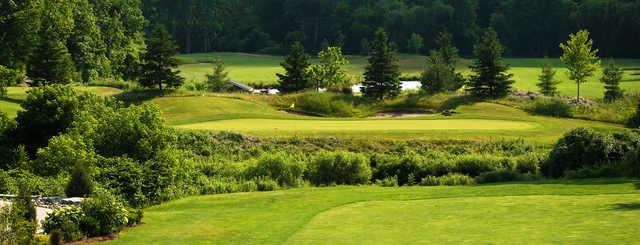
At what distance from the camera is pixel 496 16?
132m

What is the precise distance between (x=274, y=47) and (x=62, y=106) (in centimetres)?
10275

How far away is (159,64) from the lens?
61781mm

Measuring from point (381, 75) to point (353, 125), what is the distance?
59.3 feet

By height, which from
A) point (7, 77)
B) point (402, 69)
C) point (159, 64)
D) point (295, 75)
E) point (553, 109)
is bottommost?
point (553, 109)

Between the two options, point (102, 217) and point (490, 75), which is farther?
point (490, 75)

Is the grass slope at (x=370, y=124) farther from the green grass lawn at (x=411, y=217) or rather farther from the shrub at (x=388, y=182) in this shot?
the green grass lawn at (x=411, y=217)

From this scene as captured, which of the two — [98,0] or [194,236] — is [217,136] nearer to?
[194,236]

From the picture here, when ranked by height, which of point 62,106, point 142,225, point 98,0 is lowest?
point 142,225

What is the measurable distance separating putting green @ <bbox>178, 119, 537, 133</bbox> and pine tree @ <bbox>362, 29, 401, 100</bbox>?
14.8m

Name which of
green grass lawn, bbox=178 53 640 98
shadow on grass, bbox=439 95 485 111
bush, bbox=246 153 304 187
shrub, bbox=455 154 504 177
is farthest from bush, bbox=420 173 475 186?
green grass lawn, bbox=178 53 640 98

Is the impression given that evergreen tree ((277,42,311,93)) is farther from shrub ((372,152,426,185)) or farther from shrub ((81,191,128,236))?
shrub ((81,191,128,236))

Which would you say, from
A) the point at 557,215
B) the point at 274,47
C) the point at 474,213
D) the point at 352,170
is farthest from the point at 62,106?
the point at 274,47

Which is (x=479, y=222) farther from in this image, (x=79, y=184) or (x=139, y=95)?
(x=139, y=95)

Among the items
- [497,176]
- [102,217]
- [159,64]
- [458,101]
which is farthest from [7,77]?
[458,101]
